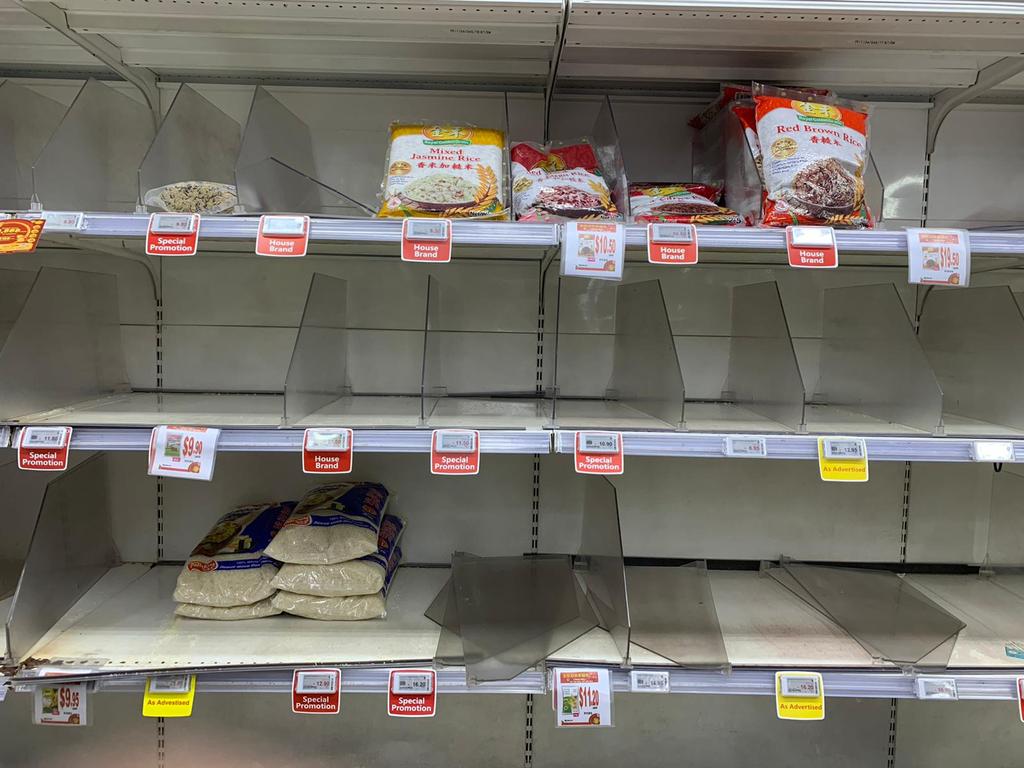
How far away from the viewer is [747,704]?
6.23 feet

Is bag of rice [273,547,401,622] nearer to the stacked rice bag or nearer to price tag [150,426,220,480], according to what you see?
the stacked rice bag

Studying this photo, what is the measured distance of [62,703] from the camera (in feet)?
4.31

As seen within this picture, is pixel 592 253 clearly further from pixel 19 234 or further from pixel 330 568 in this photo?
pixel 19 234

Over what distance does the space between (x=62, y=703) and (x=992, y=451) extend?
6.63ft

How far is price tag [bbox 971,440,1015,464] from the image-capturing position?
1.33m

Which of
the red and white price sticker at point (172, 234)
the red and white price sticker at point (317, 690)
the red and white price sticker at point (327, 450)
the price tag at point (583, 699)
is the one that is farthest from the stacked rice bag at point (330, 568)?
the red and white price sticker at point (172, 234)

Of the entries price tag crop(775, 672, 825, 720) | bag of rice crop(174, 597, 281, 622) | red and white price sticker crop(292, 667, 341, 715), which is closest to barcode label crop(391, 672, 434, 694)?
red and white price sticker crop(292, 667, 341, 715)

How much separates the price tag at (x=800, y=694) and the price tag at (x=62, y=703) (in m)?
1.47

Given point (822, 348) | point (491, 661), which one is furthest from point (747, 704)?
point (822, 348)

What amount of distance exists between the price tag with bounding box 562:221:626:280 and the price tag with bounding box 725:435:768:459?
0.43 m

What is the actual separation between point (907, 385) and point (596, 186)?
0.88 metres

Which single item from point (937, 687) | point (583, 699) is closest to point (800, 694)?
point (937, 687)

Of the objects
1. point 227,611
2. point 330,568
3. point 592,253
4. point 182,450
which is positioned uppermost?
point 592,253

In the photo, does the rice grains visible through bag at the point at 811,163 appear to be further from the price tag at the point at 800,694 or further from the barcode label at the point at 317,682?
the barcode label at the point at 317,682
